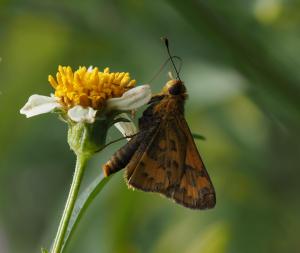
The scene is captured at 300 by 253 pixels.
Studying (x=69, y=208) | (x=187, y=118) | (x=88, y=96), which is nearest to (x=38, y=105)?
(x=88, y=96)

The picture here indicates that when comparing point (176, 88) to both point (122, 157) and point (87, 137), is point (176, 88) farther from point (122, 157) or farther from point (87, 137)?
point (87, 137)

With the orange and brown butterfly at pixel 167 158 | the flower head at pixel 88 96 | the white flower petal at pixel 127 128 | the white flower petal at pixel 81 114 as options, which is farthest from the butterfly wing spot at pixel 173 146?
the white flower petal at pixel 81 114

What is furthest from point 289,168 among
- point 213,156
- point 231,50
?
point 231,50

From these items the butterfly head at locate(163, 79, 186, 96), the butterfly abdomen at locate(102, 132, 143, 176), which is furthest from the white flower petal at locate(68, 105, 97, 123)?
the butterfly head at locate(163, 79, 186, 96)

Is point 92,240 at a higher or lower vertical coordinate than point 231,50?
lower

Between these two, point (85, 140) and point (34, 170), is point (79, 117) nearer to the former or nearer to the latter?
point (85, 140)

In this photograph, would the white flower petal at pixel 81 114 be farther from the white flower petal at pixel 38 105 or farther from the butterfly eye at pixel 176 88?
the butterfly eye at pixel 176 88
